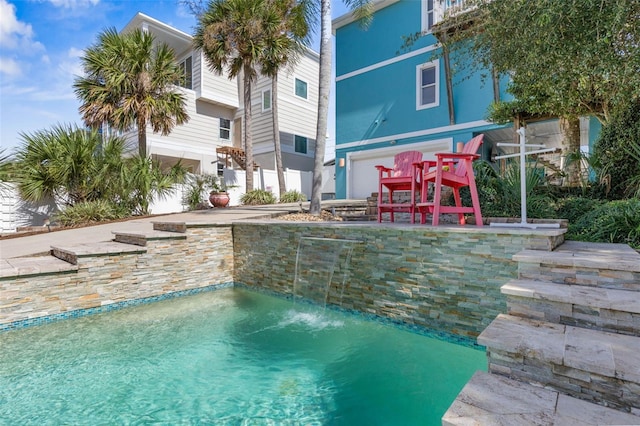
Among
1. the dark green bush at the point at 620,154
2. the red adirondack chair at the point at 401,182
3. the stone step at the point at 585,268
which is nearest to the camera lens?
the stone step at the point at 585,268

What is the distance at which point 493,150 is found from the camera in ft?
39.3

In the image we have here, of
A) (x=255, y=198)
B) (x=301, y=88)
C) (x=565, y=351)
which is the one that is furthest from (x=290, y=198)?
(x=565, y=351)

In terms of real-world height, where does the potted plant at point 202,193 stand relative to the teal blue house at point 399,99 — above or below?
below

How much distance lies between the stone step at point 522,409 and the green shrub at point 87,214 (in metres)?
8.58

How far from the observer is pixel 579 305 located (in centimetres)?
186

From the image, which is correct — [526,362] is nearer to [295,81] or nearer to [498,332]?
[498,332]

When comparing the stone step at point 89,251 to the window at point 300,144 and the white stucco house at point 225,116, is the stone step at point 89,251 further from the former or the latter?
the window at point 300,144

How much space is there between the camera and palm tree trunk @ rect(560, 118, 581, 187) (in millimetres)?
5793

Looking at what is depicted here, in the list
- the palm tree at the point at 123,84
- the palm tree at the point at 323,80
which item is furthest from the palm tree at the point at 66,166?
the palm tree at the point at 323,80

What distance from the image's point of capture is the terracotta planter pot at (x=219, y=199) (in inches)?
404

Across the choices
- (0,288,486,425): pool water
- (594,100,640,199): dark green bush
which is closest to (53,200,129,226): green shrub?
(0,288,486,425): pool water

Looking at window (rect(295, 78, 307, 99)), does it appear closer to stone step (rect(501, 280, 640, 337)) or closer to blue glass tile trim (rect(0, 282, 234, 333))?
blue glass tile trim (rect(0, 282, 234, 333))

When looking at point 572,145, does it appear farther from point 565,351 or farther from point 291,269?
point 565,351

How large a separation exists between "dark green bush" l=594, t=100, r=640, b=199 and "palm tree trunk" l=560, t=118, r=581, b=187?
54 cm
